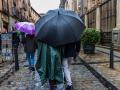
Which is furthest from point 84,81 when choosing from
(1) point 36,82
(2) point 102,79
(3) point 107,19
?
(3) point 107,19

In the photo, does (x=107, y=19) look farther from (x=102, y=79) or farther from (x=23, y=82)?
(x=23, y=82)

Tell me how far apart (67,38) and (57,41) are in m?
0.23

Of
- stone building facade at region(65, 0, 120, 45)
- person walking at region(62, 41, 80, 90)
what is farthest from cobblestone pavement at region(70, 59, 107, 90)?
stone building facade at region(65, 0, 120, 45)

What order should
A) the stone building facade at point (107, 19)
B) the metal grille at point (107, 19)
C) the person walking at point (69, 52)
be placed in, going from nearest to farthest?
the person walking at point (69, 52) → the stone building facade at point (107, 19) → the metal grille at point (107, 19)

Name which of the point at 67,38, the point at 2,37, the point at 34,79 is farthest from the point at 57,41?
the point at 2,37

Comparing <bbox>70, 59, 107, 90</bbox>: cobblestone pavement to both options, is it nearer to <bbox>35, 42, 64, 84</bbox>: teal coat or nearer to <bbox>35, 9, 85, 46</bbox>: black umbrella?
<bbox>35, 42, 64, 84</bbox>: teal coat

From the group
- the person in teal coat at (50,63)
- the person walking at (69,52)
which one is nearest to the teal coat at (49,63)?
the person in teal coat at (50,63)

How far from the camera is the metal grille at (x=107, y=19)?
77.5ft

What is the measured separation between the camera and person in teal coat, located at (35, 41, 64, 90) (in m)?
6.79

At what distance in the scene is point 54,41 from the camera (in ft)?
22.5

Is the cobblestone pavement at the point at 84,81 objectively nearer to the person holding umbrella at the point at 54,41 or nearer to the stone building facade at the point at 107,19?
the person holding umbrella at the point at 54,41

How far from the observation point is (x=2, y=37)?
1584 centimetres

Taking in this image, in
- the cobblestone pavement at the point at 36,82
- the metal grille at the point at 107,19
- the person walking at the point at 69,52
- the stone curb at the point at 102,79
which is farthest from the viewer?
the metal grille at the point at 107,19

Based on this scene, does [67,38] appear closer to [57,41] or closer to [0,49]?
[57,41]
